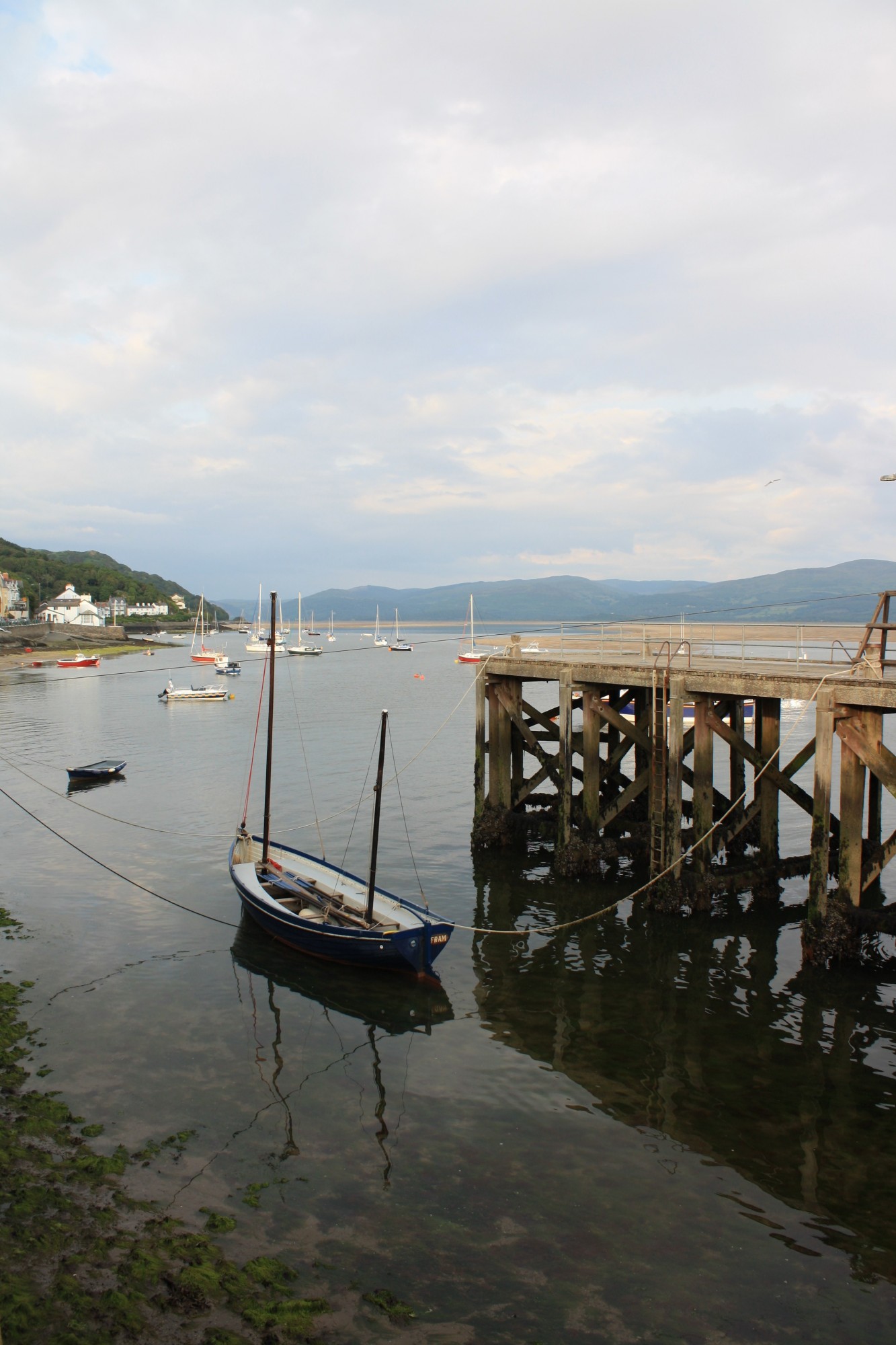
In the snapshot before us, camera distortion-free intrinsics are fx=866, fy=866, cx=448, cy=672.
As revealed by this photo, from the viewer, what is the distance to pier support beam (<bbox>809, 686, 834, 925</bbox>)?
15875 millimetres

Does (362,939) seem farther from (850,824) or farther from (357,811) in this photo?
(357,811)

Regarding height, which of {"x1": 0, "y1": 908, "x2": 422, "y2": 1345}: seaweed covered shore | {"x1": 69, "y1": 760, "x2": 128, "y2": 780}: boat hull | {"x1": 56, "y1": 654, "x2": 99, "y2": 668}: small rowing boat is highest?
{"x1": 56, "y1": 654, "x2": 99, "y2": 668}: small rowing boat

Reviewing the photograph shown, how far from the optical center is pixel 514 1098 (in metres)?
12.9

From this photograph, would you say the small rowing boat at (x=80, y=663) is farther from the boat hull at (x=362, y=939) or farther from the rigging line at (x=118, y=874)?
the boat hull at (x=362, y=939)

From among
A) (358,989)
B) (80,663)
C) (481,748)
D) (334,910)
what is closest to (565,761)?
(481,748)

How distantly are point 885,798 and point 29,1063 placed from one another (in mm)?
28857

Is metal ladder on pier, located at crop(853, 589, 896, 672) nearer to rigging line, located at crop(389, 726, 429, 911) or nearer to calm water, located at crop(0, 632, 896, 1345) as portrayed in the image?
calm water, located at crop(0, 632, 896, 1345)

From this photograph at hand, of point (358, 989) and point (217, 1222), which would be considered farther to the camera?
point (358, 989)

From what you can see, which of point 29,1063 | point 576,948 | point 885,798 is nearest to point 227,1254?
point 29,1063

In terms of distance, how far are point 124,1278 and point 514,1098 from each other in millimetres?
5914

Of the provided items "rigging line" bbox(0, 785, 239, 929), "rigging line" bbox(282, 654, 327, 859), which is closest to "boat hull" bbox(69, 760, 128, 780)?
"rigging line" bbox(0, 785, 239, 929)

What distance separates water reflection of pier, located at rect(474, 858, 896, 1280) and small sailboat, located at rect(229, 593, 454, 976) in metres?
1.73

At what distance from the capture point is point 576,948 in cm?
1906

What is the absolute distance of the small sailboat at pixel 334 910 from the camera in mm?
16828
